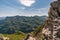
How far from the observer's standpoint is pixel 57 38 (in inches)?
1583

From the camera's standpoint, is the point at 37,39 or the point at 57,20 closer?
the point at 57,20

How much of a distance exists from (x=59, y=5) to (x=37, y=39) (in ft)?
95.7

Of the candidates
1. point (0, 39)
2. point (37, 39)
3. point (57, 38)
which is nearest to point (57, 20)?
point (57, 38)

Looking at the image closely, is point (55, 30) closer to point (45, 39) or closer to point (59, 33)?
point (59, 33)

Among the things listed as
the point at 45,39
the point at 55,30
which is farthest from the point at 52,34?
the point at 45,39

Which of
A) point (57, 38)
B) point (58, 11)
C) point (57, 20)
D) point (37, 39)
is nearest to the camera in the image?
point (57, 38)

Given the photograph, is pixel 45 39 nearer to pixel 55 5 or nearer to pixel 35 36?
pixel 55 5

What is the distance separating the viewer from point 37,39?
239ft

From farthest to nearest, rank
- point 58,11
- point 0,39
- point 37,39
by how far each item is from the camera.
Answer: point 0,39, point 37,39, point 58,11

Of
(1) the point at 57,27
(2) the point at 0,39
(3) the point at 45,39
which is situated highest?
(1) the point at 57,27

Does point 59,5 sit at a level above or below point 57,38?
above

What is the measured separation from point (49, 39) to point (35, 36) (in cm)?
3236

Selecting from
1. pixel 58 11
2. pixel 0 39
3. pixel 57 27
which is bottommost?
pixel 0 39

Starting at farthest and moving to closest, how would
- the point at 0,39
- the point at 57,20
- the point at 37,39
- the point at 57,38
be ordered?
the point at 0,39 < the point at 37,39 < the point at 57,20 < the point at 57,38
